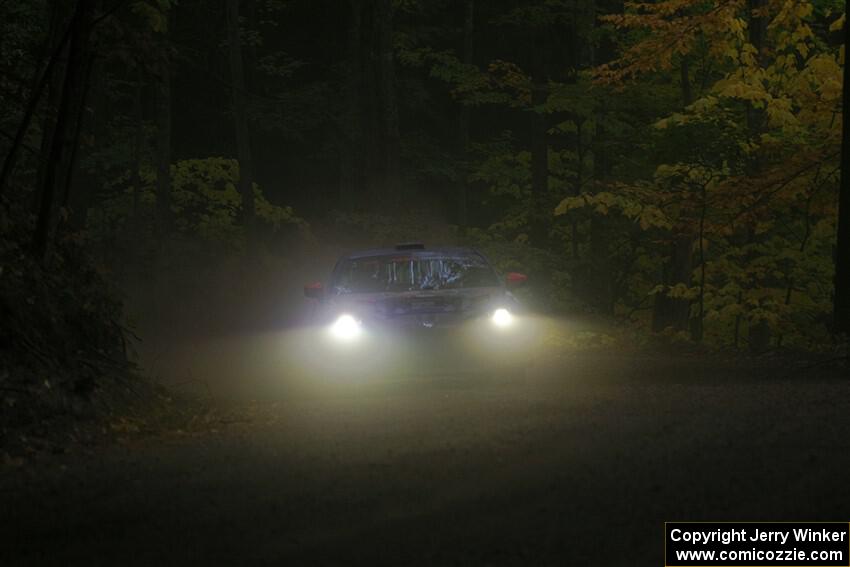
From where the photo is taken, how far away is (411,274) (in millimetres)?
15211

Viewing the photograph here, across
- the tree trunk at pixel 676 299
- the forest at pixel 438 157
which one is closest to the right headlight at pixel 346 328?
the forest at pixel 438 157

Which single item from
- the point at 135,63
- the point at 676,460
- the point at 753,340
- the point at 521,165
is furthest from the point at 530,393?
the point at 521,165

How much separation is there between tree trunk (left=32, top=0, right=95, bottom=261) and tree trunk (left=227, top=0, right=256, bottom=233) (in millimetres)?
22694

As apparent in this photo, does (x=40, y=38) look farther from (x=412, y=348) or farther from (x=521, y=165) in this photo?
(x=521, y=165)

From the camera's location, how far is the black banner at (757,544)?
6012 millimetres

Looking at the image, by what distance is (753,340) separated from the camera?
27688mm

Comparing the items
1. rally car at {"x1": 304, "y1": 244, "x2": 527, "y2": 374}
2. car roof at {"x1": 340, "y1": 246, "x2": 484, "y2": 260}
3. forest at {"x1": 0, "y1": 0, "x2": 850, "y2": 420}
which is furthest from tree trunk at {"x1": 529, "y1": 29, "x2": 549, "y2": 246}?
rally car at {"x1": 304, "y1": 244, "x2": 527, "y2": 374}

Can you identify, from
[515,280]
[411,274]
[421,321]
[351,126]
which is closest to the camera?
[421,321]

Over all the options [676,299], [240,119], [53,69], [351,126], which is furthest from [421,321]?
[351,126]

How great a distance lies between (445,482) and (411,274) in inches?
299

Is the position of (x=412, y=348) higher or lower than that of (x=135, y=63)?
lower

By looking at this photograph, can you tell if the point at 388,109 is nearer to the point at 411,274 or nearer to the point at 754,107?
the point at 754,107

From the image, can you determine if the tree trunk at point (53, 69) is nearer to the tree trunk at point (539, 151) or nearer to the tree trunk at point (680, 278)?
the tree trunk at point (680, 278)

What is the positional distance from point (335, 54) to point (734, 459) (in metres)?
35.9
